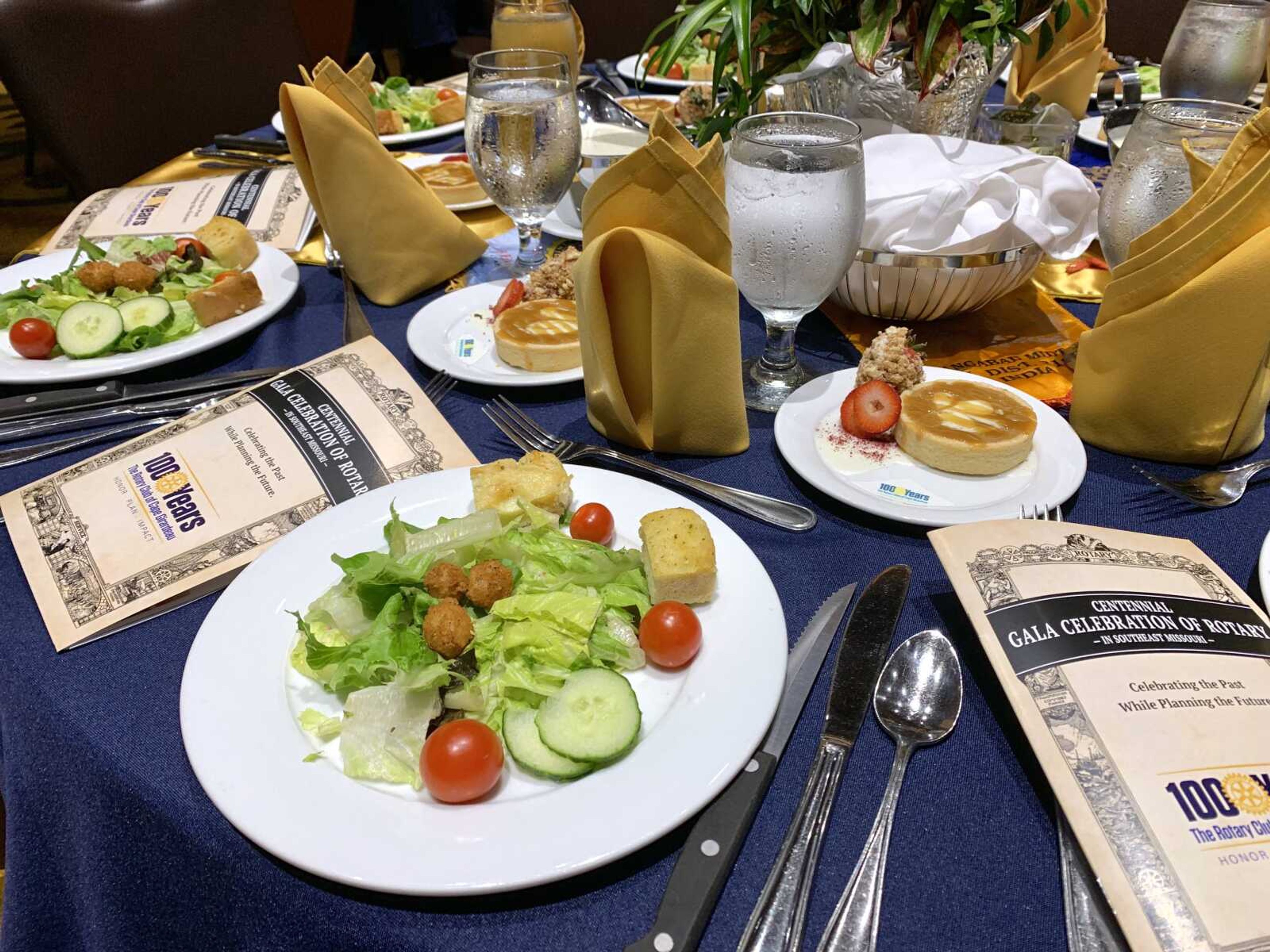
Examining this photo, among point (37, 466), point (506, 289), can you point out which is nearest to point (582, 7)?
point (506, 289)

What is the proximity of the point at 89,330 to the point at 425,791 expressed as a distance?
1.19 m

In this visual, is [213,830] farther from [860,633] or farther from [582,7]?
[582,7]

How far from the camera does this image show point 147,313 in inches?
60.4

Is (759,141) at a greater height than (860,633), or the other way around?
(759,141)

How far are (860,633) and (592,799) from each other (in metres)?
0.37

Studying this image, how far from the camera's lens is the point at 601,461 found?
4.28ft

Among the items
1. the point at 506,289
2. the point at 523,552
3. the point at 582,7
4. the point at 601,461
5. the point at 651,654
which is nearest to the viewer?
the point at 651,654

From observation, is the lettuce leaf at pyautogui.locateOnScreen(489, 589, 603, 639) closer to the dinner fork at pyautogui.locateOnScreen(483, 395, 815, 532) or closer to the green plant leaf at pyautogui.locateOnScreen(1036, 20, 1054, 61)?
the dinner fork at pyautogui.locateOnScreen(483, 395, 815, 532)

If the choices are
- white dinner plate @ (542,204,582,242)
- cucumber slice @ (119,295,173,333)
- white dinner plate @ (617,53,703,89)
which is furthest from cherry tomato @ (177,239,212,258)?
white dinner plate @ (617,53,703,89)

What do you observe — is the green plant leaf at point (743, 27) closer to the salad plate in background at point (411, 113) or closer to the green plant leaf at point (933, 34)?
Answer: the green plant leaf at point (933, 34)

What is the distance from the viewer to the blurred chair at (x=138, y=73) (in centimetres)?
238

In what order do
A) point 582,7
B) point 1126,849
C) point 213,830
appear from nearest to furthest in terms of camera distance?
point 1126,849, point 213,830, point 582,7

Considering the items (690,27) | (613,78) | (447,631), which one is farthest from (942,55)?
(613,78)

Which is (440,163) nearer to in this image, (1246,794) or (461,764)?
(461,764)
